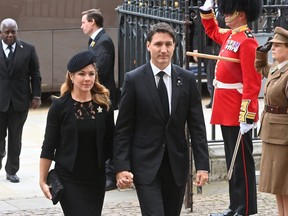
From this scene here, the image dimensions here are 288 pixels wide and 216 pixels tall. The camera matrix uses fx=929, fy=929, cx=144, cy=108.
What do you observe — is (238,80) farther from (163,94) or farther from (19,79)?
(19,79)

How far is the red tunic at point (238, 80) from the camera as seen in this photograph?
8.09 m

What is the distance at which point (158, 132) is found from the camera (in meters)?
6.66

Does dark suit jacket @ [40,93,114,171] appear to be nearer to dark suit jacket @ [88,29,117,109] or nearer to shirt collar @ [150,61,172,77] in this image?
shirt collar @ [150,61,172,77]

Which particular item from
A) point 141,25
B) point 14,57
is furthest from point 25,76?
point 141,25

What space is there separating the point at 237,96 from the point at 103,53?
219 centimetres

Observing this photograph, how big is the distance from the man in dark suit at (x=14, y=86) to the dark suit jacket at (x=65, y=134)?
12.7 ft

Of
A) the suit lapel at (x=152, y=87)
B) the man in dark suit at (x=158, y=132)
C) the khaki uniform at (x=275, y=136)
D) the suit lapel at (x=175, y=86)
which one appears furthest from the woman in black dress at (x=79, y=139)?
the khaki uniform at (x=275, y=136)

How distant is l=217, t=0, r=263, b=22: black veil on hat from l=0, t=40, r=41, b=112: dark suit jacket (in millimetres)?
3019

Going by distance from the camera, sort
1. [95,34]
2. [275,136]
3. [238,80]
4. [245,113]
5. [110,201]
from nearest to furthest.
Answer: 1. [275,136]
2. [245,113]
3. [238,80]
4. [110,201]
5. [95,34]

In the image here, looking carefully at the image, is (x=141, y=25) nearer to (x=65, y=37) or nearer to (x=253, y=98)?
(x=253, y=98)

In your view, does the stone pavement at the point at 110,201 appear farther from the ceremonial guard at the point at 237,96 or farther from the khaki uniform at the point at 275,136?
the khaki uniform at the point at 275,136

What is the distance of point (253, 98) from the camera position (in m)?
8.09

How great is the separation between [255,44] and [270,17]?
8.83 ft

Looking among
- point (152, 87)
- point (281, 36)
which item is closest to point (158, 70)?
point (152, 87)
